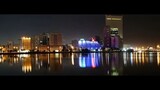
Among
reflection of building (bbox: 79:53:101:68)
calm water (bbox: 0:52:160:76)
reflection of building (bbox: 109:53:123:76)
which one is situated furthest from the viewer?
reflection of building (bbox: 79:53:101:68)

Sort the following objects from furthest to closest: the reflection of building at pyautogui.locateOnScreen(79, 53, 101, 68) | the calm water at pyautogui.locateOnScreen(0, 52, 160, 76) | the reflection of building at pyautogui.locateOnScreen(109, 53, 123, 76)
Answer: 1. the reflection of building at pyautogui.locateOnScreen(79, 53, 101, 68)
2. the calm water at pyautogui.locateOnScreen(0, 52, 160, 76)
3. the reflection of building at pyautogui.locateOnScreen(109, 53, 123, 76)

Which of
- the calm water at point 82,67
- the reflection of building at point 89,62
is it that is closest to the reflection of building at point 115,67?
the calm water at point 82,67

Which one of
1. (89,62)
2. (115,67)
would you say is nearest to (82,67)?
(115,67)

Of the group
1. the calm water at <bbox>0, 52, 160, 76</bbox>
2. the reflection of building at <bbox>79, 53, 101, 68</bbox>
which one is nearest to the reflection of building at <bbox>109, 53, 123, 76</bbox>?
the calm water at <bbox>0, 52, 160, 76</bbox>

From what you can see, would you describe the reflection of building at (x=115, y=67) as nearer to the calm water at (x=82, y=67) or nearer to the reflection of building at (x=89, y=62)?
the calm water at (x=82, y=67)

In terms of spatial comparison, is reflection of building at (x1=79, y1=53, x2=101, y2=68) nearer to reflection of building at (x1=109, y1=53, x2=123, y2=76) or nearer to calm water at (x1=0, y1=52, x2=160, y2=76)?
calm water at (x1=0, y1=52, x2=160, y2=76)

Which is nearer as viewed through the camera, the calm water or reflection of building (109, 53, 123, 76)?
reflection of building (109, 53, 123, 76)
